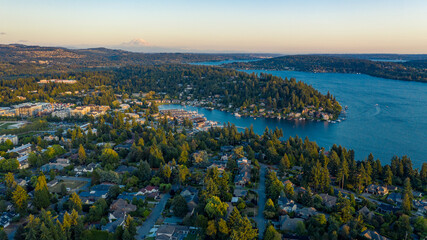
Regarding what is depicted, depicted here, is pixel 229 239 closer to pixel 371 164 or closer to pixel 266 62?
pixel 371 164

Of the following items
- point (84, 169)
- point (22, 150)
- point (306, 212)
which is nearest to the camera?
point (306, 212)

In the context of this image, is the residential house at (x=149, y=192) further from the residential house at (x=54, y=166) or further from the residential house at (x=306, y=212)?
the residential house at (x=306, y=212)

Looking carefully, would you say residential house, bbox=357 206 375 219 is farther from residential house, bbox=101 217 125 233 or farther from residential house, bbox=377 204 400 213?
residential house, bbox=101 217 125 233

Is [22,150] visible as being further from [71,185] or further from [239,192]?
[239,192]

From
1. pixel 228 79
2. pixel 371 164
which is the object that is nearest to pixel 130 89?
pixel 228 79

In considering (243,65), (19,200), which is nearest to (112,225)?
(19,200)

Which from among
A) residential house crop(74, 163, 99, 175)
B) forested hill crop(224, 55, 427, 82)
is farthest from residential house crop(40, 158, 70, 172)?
forested hill crop(224, 55, 427, 82)
